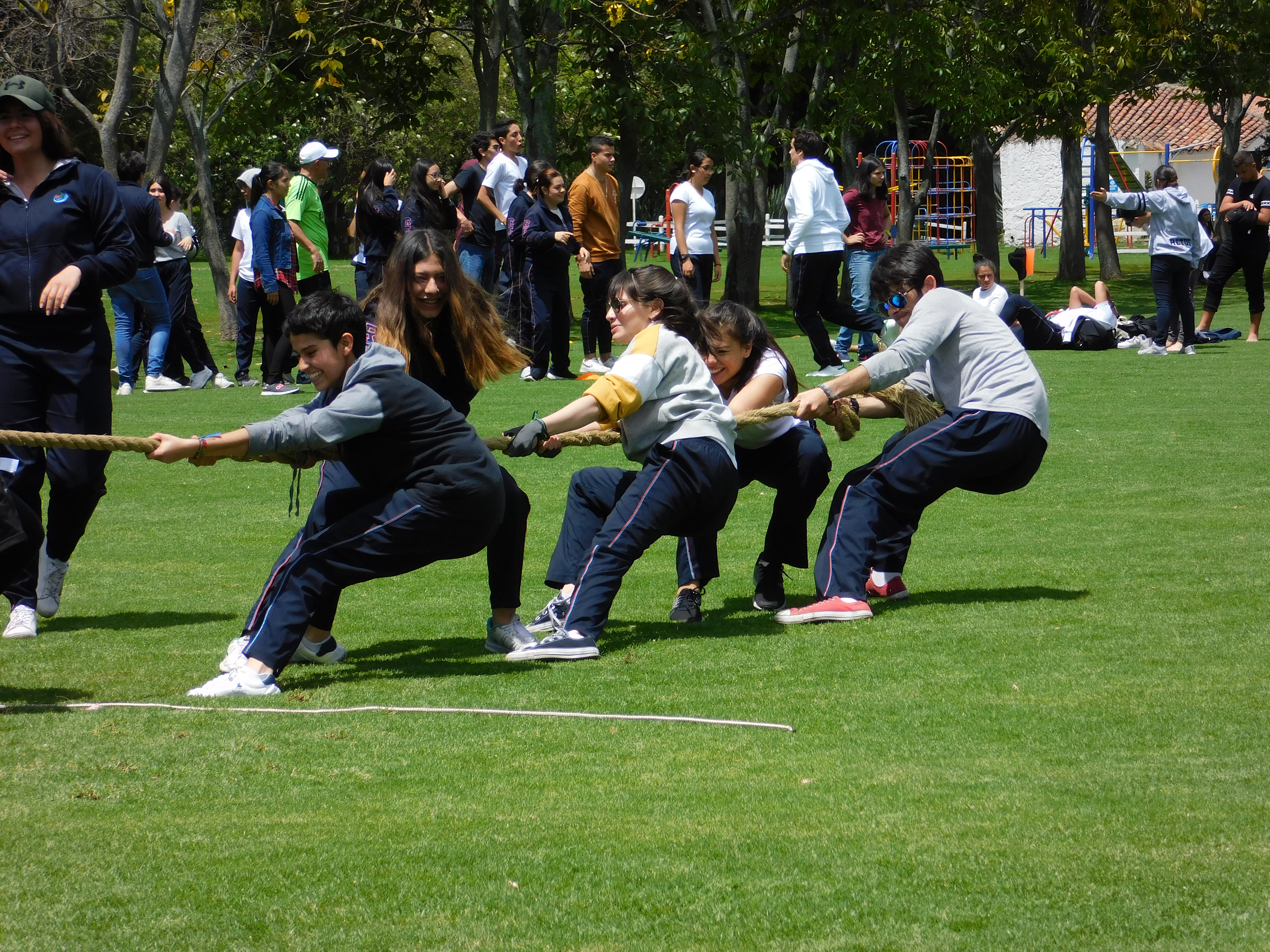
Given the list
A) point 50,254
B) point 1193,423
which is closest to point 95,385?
point 50,254

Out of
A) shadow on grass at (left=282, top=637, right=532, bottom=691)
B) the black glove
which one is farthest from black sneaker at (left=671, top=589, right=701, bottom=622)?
the black glove

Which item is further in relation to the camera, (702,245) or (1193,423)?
(702,245)

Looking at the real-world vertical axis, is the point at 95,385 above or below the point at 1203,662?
above

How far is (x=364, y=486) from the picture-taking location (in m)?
5.71

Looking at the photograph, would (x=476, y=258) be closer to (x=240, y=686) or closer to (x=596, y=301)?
(x=596, y=301)

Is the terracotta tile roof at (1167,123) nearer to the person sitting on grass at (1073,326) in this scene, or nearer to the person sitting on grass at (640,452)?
the person sitting on grass at (1073,326)

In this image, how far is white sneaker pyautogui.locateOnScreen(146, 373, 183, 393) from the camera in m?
14.4

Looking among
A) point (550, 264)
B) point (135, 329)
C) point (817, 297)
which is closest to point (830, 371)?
point (817, 297)

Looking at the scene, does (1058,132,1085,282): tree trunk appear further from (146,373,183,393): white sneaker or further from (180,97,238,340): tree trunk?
(146,373,183,393): white sneaker

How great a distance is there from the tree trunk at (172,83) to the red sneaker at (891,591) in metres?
14.2

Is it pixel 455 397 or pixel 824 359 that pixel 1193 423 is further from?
pixel 455 397

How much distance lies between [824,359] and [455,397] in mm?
8232

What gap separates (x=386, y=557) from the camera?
217 inches

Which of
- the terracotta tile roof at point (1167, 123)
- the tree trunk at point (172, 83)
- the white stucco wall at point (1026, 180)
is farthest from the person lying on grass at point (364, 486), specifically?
the terracotta tile roof at point (1167, 123)
